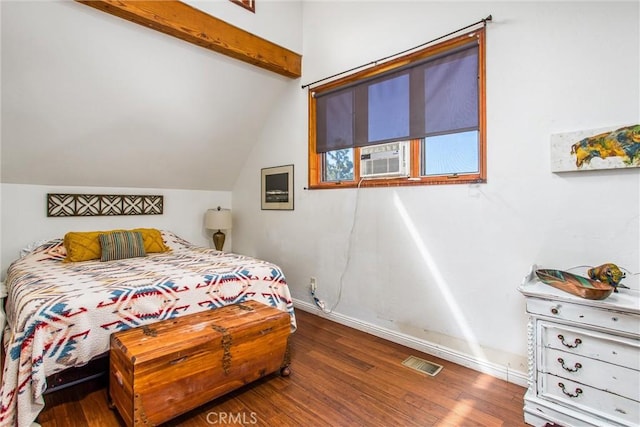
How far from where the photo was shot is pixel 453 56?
2.35 meters

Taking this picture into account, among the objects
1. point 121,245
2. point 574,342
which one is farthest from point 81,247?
point 574,342

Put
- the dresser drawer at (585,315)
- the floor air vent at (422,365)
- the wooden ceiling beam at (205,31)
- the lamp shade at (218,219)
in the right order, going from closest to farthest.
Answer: the dresser drawer at (585,315) < the floor air vent at (422,365) < the wooden ceiling beam at (205,31) < the lamp shade at (218,219)

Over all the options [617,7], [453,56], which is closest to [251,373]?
[453,56]

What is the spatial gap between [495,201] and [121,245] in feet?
10.5

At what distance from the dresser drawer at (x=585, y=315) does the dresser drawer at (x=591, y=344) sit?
1.8 inches

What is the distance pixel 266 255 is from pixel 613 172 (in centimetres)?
317

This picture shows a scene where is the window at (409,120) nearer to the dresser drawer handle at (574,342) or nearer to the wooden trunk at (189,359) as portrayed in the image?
the dresser drawer handle at (574,342)

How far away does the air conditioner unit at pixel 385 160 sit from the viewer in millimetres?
2629

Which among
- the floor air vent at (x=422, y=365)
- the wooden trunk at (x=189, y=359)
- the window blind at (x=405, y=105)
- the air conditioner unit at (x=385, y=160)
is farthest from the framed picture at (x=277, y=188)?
the floor air vent at (x=422, y=365)

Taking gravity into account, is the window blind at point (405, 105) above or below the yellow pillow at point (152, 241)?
above

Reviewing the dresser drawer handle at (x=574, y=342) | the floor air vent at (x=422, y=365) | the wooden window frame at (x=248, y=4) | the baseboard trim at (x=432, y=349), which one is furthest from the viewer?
the wooden window frame at (x=248, y=4)

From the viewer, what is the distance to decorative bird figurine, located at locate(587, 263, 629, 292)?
1.56 meters

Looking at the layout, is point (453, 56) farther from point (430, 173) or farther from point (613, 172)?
point (613, 172)

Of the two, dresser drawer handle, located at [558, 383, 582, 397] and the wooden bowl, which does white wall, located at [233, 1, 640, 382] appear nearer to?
the wooden bowl
